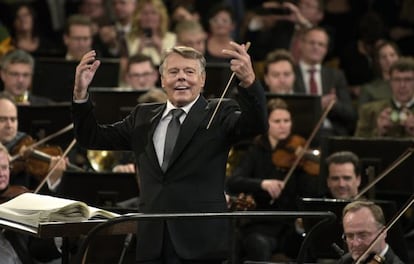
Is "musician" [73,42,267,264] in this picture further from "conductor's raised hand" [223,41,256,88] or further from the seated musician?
the seated musician

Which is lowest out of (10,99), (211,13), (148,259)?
(148,259)

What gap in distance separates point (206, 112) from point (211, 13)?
17.7 ft

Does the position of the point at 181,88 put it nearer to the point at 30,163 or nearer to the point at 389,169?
the point at 389,169

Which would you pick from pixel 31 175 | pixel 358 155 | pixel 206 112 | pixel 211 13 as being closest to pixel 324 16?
pixel 211 13

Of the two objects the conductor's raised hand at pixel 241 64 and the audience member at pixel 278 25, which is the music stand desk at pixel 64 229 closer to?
the conductor's raised hand at pixel 241 64

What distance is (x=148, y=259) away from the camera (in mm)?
5277

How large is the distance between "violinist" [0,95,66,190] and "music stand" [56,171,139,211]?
10.2 inches

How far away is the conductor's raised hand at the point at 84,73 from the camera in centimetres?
530

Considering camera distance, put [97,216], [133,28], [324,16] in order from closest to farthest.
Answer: [97,216] → [133,28] → [324,16]

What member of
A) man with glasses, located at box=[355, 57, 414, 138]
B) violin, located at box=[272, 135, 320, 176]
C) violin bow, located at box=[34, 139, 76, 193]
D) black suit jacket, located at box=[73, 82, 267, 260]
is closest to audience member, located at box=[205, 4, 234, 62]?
man with glasses, located at box=[355, 57, 414, 138]

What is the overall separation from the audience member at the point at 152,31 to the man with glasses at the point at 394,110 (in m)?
2.02

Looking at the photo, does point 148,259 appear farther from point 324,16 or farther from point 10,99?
point 324,16

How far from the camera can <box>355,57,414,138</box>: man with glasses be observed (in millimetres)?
8812

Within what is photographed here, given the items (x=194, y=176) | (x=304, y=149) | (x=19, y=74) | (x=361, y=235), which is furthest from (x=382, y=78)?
(x=194, y=176)
